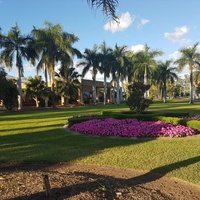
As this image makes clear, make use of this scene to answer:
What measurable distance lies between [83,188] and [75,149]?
22.0 feet

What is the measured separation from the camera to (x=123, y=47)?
73812 millimetres

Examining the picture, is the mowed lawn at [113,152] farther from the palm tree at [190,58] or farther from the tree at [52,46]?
the palm tree at [190,58]

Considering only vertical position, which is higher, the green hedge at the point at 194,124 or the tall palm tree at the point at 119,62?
the tall palm tree at the point at 119,62

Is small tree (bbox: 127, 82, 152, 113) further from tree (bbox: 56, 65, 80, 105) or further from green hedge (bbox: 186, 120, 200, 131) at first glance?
tree (bbox: 56, 65, 80, 105)

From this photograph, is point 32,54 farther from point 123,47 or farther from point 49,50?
point 123,47

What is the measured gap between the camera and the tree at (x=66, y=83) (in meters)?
60.7

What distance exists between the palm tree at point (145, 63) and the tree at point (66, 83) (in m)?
18.2

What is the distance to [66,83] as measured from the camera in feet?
200

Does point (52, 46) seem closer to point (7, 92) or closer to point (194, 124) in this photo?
point (7, 92)

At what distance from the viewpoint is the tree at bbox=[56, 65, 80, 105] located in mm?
60747

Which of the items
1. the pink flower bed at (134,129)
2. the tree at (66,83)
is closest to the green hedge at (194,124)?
the pink flower bed at (134,129)

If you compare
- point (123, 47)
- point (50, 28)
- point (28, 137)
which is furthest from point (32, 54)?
point (28, 137)

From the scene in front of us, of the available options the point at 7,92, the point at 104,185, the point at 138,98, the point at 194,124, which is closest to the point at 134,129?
the point at 194,124

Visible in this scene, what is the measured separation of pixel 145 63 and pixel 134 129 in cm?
6031
